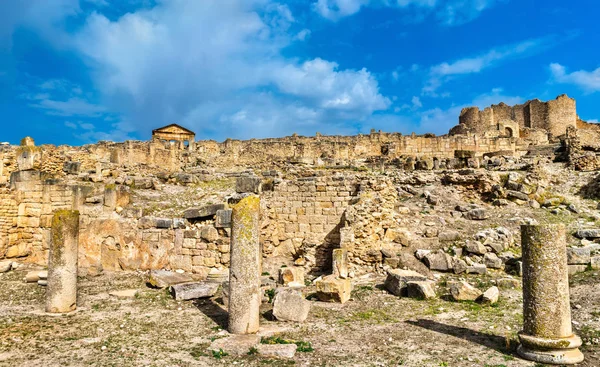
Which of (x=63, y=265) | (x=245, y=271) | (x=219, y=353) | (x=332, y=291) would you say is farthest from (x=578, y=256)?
(x=63, y=265)

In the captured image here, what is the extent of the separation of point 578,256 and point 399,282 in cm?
469

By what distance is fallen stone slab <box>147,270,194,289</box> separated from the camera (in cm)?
970

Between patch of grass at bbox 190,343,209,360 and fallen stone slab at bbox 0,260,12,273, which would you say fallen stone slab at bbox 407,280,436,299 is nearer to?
patch of grass at bbox 190,343,209,360

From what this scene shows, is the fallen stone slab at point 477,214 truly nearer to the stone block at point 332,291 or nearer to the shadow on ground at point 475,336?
the stone block at point 332,291

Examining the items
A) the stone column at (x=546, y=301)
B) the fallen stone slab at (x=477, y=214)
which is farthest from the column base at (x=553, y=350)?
the fallen stone slab at (x=477, y=214)

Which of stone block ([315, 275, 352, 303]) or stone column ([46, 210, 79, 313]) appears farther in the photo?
stone block ([315, 275, 352, 303])

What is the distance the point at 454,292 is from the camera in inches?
331

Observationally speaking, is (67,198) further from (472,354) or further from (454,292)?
(472,354)

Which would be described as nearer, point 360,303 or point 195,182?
point 360,303

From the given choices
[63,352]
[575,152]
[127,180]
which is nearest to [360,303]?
[63,352]

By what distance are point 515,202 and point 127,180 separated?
46.8ft

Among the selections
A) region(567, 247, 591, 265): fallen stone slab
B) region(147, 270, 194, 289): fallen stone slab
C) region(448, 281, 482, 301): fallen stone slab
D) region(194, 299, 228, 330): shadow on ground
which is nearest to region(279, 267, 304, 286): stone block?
region(194, 299, 228, 330): shadow on ground

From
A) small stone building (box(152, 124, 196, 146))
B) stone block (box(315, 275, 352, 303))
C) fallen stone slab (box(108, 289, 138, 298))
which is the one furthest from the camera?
small stone building (box(152, 124, 196, 146))

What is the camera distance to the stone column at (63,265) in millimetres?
7914
